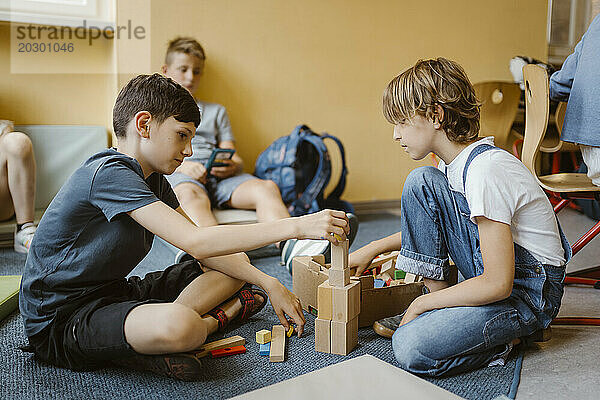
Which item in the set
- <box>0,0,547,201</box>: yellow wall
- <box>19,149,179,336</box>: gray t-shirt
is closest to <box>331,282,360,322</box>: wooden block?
<box>19,149,179,336</box>: gray t-shirt

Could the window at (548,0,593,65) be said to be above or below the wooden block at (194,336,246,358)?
above

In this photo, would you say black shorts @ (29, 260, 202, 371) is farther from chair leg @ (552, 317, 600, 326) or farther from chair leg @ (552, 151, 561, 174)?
chair leg @ (552, 151, 561, 174)

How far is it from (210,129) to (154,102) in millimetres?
1338

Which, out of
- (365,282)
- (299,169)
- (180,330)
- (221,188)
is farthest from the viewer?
(299,169)

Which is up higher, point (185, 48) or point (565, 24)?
point (565, 24)

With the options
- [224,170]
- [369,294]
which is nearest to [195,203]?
[224,170]

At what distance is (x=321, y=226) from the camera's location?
1048 mm

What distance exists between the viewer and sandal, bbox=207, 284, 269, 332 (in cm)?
132

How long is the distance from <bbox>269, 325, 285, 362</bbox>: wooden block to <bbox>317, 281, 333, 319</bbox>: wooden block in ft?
0.37

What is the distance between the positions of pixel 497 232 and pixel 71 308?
33.6 inches

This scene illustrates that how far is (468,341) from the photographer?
1.11 meters

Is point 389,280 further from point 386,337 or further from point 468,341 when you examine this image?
point 468,341

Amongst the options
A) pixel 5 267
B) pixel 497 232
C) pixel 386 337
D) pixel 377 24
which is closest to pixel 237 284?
pixel 386 337

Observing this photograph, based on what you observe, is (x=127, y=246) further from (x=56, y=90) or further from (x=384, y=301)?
(x=56, y=90)
